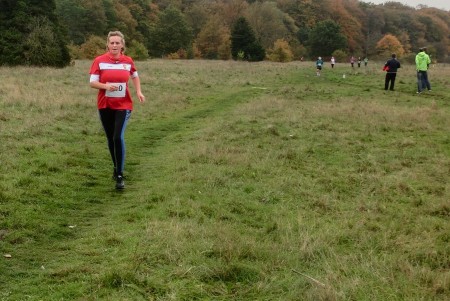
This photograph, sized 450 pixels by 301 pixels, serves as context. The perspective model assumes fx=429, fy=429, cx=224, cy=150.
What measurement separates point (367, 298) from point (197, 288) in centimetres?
145

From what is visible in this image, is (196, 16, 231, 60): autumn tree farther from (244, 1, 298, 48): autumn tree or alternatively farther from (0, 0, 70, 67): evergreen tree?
(0, 0, 70, 67): evergreen tree

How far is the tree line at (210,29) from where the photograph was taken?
32750 mm

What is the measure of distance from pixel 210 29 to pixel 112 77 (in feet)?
272

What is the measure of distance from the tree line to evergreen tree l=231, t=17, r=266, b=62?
0.16m

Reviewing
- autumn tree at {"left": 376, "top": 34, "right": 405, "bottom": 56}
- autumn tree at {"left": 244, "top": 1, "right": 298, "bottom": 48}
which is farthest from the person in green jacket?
autumn tree at {"left": 376, "top": 34, "right": 405, "bottom": 56}

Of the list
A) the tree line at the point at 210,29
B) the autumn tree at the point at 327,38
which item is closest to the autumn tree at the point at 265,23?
the tree line at the point at 210,29

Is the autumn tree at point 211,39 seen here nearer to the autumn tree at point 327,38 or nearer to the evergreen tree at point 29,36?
the autumn tree at point 327,38

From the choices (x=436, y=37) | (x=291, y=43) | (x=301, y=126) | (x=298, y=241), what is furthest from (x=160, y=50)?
(x=436, y=37)

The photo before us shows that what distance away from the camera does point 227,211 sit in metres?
5.91

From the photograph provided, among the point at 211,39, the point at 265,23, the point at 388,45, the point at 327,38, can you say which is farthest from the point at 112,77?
the point at 388,45

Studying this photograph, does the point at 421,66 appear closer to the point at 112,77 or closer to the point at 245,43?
the point at 112,77

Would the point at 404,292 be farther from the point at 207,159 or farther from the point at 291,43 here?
the point at 291,43

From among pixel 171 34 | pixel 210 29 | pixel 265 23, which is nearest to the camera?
pixel 171 34

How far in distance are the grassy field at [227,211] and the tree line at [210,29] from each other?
23035 mm
